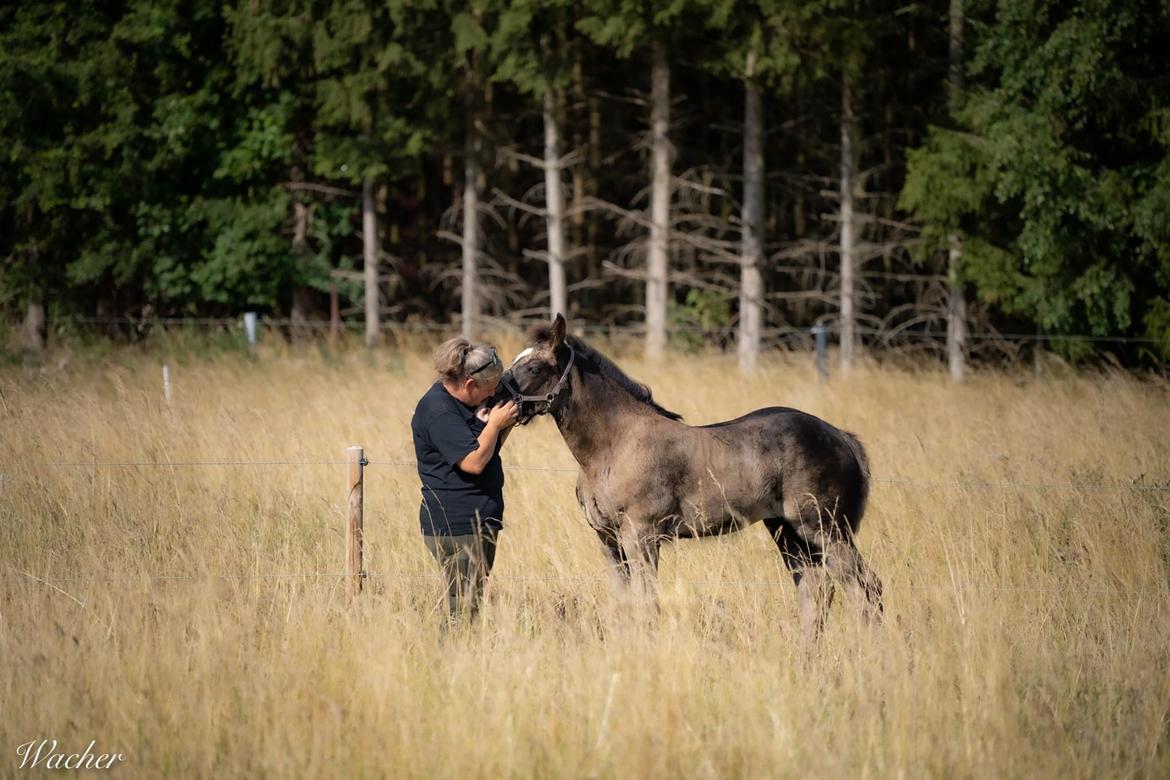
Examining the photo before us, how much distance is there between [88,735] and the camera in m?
4.46

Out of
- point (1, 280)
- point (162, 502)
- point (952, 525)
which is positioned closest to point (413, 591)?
point (162, 502)

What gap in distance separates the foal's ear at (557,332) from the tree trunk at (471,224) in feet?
45.9

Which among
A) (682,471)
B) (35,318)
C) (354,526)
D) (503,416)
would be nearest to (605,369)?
(682,471)

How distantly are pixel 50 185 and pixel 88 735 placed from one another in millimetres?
17675

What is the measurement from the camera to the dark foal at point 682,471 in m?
6.04

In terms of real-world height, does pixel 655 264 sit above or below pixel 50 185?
below

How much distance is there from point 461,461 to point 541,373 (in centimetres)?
78

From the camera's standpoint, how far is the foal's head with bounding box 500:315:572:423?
5.93 metres

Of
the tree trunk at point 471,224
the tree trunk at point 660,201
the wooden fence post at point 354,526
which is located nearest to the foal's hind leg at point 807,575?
the wooden fence post at point 354,526

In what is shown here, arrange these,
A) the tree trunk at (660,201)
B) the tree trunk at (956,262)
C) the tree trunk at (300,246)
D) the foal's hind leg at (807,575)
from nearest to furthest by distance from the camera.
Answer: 1. the foal's hind leg at (807,575)
2. the tree trunk at (956,262)
3. the tree trunk at (660,201)
4. the tree trunk at (300,246)

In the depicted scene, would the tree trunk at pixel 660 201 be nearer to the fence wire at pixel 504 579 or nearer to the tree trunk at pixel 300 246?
the tree trunk at pixel 300 246

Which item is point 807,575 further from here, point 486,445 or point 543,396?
point 486,445

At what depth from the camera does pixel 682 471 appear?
6.21 meters

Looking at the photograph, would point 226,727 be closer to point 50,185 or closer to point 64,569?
point 64,569
